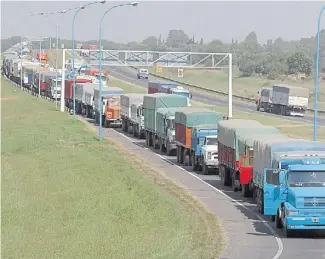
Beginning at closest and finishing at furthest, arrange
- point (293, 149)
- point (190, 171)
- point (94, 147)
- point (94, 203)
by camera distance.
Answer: point (293, 149) < point (94, 203) < point (190, 171) < point (94, 147)

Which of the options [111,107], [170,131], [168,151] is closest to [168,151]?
[168,151]

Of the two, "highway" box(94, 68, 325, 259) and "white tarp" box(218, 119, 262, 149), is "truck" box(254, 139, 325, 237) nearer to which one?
"highway" box(94, 68, 325, 259)

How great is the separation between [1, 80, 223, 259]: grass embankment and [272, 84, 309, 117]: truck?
133 ft

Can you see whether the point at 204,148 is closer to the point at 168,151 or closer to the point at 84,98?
the point at 168,151

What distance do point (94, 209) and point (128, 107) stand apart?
35.1 metres

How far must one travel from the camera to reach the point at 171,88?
88.3 metres

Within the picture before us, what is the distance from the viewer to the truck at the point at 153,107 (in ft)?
191

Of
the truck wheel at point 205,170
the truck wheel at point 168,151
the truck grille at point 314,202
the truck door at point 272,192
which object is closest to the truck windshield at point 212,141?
the truck wheel at point 205,170

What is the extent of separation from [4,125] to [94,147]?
26380mm

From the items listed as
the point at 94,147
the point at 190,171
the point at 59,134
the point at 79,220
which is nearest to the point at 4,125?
the point at 59,134

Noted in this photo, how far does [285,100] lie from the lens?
9888cm

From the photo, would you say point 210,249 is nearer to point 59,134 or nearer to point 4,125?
point 59,134

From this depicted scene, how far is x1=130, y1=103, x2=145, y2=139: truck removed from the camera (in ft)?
210

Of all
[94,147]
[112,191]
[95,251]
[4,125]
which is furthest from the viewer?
[4,125]
